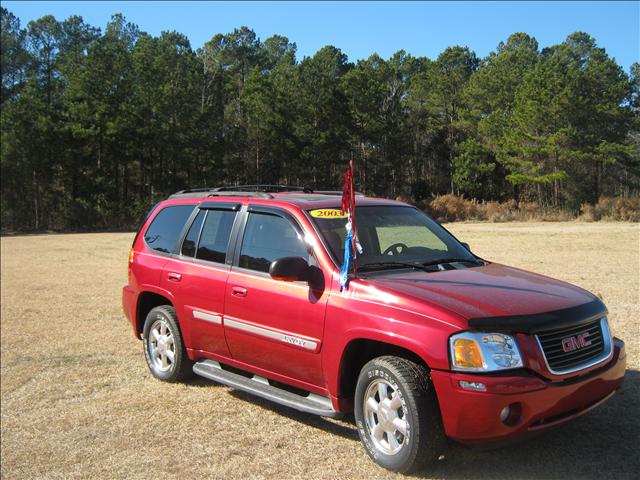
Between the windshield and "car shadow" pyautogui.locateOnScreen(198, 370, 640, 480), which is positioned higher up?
the windshield

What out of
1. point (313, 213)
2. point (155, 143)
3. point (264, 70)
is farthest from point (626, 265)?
point (264, 70)

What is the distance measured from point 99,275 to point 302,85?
40.7 meters

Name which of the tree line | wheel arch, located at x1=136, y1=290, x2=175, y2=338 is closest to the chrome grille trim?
wheel arch, located at x1=136, y1=290, x2=175, y2=338

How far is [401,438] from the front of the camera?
3857 mm

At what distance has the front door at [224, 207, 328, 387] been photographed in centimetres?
441

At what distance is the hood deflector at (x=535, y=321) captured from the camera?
3.56 m

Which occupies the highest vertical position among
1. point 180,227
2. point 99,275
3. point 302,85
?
point 302,85

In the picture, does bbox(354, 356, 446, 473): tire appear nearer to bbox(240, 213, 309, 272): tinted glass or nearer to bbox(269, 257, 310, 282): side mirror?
bbox(269, 257, 310, 282): side mirror

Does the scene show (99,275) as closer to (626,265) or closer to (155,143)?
(626,265)

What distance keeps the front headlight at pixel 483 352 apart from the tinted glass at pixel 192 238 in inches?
118

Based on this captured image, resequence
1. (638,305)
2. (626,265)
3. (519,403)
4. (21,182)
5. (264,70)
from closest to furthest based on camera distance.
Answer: (519,403) → (638,305) → (626,265) → (21,182) → (264,70)

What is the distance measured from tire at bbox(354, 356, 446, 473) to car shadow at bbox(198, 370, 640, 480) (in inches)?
7.6

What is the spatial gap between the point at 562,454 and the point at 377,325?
1.53m

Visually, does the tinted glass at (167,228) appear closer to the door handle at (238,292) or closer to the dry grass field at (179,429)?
the door handle at (238,292)
